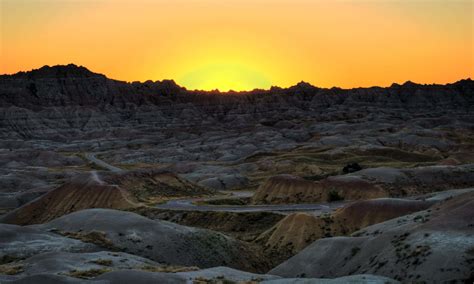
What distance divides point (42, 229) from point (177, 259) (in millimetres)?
14238

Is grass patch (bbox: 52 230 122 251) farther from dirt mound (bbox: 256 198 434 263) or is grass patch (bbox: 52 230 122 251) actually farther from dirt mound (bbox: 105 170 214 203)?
dirt mound (bbox: 105 170 214 203)

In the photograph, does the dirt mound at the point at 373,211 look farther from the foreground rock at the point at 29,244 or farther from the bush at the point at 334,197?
the foreground rock at the point at 29,244

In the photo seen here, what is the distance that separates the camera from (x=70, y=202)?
3413 inches

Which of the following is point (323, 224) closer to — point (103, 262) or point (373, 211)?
point (373, 211)

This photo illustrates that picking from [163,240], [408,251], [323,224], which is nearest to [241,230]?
[323,224]

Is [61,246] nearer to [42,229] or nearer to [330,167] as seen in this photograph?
[42,229]

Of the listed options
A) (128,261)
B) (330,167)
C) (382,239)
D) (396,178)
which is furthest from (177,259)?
(330,167)

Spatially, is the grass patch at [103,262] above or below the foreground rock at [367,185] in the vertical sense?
above

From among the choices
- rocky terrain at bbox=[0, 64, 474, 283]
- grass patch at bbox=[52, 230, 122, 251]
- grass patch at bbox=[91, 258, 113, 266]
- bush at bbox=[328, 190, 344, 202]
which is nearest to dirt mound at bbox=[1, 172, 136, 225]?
rocky terrain at bbox=[0, 64, 474, 283]

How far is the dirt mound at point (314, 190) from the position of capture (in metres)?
85.7

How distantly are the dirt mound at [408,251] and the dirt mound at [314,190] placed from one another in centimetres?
4112

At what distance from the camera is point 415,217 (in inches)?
1644

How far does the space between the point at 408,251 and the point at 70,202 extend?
64784 millimetres

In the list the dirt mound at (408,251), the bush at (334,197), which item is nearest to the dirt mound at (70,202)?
the bush at (334,197)
